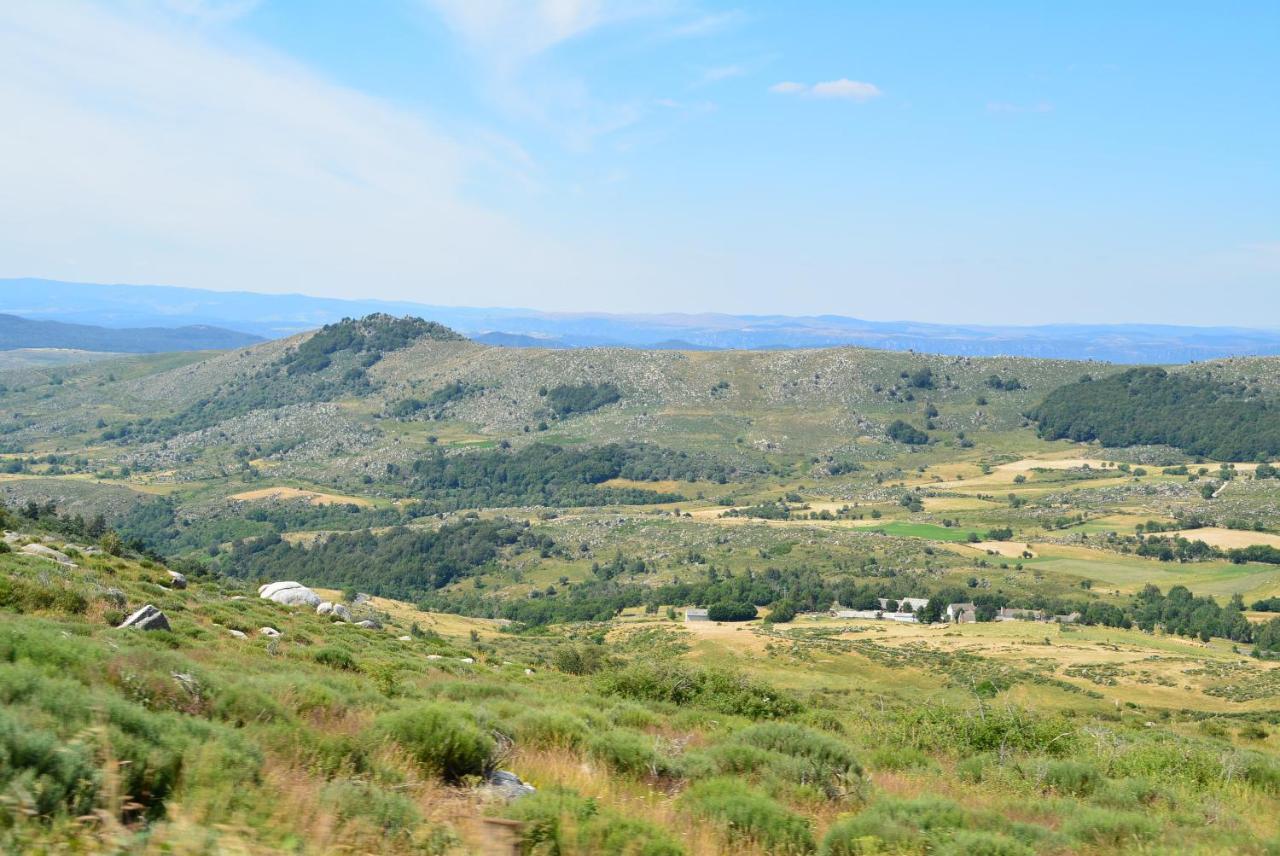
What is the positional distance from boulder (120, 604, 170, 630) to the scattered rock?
1003 centimetres

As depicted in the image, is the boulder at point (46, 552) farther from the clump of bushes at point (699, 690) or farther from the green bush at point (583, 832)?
the green bush at point (583, 832)

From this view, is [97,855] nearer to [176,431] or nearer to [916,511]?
[916,511]

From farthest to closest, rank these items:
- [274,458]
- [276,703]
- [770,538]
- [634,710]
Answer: [274,458] < [770,538] < [634,710] < [276,703]

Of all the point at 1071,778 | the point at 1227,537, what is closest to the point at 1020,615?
the point at 1227,537

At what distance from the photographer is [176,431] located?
18400 cm

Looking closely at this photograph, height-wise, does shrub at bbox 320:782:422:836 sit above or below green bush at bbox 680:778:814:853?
above

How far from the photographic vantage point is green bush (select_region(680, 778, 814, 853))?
8.05 metres

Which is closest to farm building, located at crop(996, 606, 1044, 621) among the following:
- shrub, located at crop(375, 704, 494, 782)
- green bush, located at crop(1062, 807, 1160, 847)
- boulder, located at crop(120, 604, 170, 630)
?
green bush, located at crop(1062, 807, 1160, 847)

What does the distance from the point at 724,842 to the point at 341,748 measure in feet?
12.7

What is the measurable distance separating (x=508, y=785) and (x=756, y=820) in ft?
8.51

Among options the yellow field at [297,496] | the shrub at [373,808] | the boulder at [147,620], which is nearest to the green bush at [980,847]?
the shrub at [373,808]

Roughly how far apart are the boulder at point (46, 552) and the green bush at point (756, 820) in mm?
22881

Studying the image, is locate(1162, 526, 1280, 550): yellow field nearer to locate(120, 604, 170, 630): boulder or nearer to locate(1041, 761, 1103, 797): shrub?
locate(1041, 761, 1103, 797): shrub

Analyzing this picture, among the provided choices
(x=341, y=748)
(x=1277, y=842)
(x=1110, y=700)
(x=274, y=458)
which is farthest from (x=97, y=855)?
→ (x=274, y=458)
